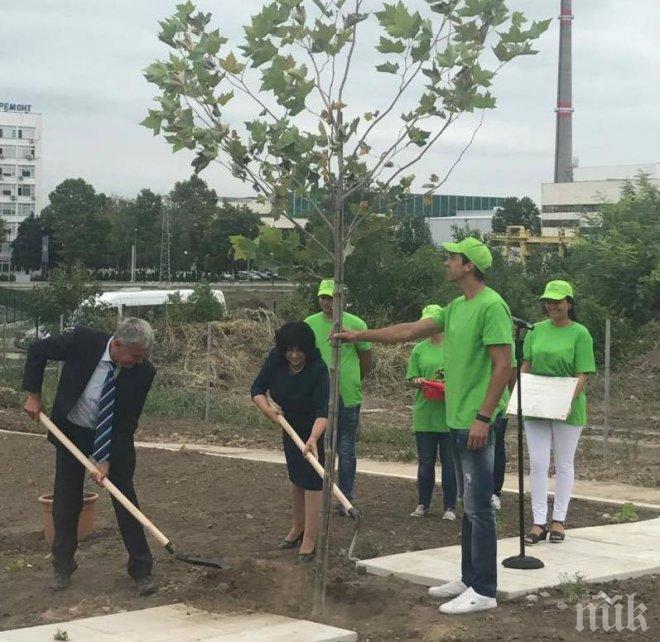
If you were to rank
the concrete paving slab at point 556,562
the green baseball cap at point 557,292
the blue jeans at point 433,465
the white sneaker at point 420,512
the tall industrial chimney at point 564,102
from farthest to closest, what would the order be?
the tall industrial chimney at point 564,102 < the white sneaker at point 420,512 < the blue jeans at point 433,465 < the green baseball cap at point 557,292 < the concrete paving slab at point 556,562

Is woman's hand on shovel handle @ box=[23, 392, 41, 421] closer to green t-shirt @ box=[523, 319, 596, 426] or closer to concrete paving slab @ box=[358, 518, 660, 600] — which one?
concrete paving slab @ box=[358, 518, 660, 600]

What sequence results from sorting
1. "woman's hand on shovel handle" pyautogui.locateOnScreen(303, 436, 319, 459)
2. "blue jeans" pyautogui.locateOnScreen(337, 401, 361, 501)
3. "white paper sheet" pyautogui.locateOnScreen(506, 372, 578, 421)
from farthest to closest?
"blue jeans" pyautogui.locateOnScreen(337, 401, 361, 501), "white paper sheet" pyautogui.locateOnScreen(506, 372, 578, 421), "woman's hand on shovel handle" pyautogui.locateOnScreen(303, 436, 319, 459)

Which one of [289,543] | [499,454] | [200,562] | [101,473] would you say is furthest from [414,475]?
[101,473]

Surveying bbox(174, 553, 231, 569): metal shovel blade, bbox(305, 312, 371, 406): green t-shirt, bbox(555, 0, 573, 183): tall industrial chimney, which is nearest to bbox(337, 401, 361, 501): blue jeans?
bbox(305, 312, 371, 406): green t-shirt

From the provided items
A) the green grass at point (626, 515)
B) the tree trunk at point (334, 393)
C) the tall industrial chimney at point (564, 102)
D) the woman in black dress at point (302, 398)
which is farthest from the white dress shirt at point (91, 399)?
the tall industrial chimney at point (564, 102)

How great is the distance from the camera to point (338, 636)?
576 centimetres

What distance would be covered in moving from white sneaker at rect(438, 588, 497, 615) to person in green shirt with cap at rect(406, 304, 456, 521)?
2.80m

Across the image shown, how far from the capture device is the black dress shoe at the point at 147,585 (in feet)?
22.1

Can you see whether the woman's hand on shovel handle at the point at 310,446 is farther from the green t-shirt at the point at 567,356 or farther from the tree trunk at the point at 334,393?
the green t-shirt at the point at 567,356

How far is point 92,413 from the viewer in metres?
6.90

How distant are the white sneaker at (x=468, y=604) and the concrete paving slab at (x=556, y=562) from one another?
11.2 inches

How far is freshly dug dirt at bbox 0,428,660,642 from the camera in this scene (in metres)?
6.16

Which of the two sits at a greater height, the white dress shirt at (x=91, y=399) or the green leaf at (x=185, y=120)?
the green leaf at (x=185, y=120)

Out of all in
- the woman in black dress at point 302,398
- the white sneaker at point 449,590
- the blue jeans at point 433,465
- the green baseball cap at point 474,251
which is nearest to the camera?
the green baseball cap at point 474,251
